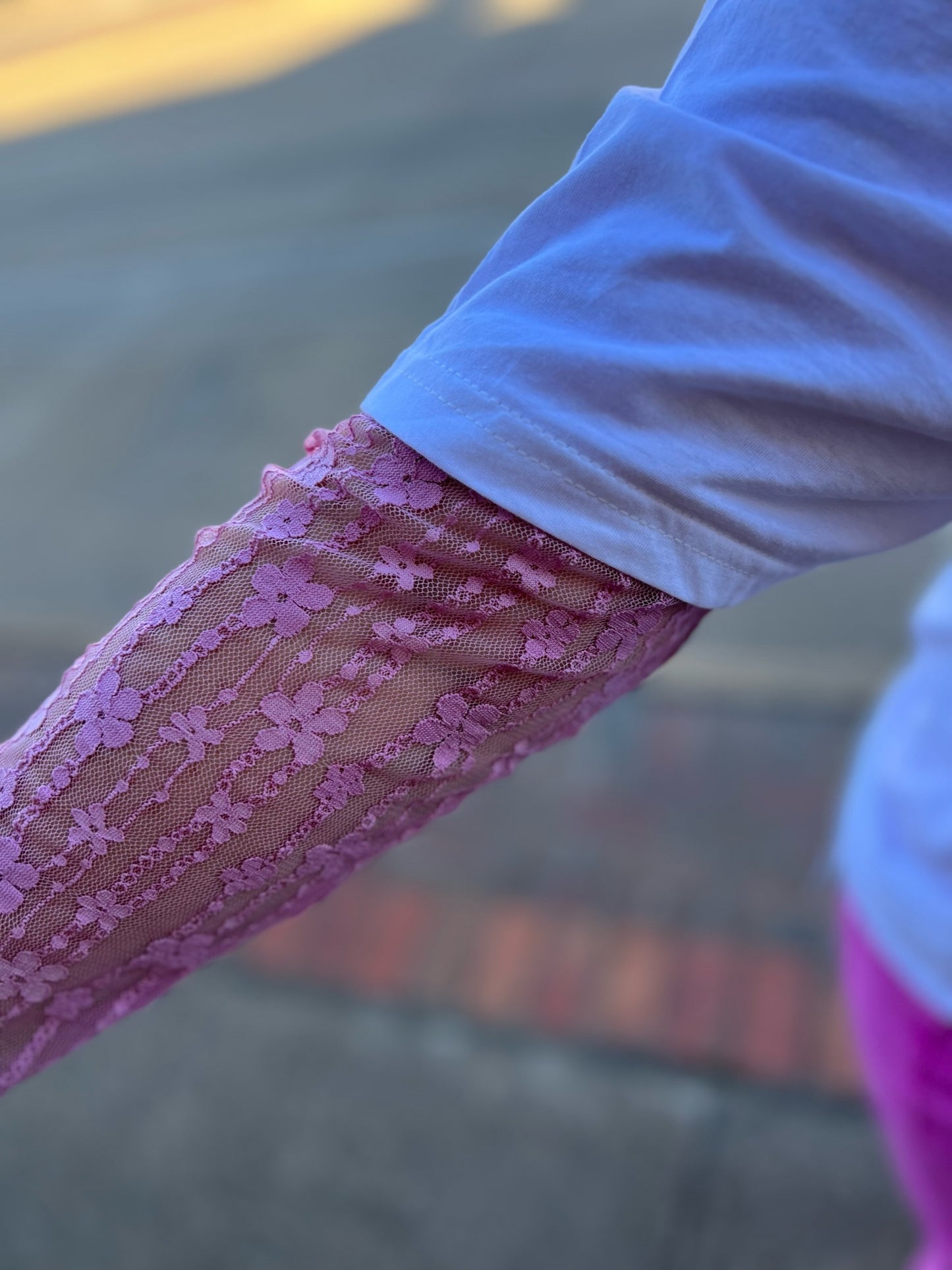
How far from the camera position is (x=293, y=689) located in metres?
0.65

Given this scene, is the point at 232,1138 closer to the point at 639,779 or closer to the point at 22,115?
the point at 639,779

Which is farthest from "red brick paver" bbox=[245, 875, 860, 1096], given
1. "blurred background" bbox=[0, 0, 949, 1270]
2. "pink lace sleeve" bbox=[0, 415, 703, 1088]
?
"pink lace sleeve" bbox=[0, 415, 703, 1088]

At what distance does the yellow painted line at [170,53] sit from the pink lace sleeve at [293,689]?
9537 mm

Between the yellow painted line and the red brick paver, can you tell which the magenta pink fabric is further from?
the yellow painted line

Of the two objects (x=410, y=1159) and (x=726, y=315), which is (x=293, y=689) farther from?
(x=410, y=1159)

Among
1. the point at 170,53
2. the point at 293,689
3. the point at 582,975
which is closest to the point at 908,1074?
the point at 293,689

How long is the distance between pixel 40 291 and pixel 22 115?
4.54 m

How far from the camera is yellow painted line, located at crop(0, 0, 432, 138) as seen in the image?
31.0 feet

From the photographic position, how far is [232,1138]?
2.15 metres

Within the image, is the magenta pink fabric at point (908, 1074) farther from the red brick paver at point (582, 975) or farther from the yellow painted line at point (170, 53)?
the yellow painted line at point (170, 53)

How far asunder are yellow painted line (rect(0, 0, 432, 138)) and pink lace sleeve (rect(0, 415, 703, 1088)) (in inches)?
375

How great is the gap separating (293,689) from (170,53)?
1140 centimetres

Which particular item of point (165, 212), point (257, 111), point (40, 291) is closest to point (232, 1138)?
point (40, 291)

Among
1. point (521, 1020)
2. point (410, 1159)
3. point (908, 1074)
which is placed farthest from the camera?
point (521, 1020)
